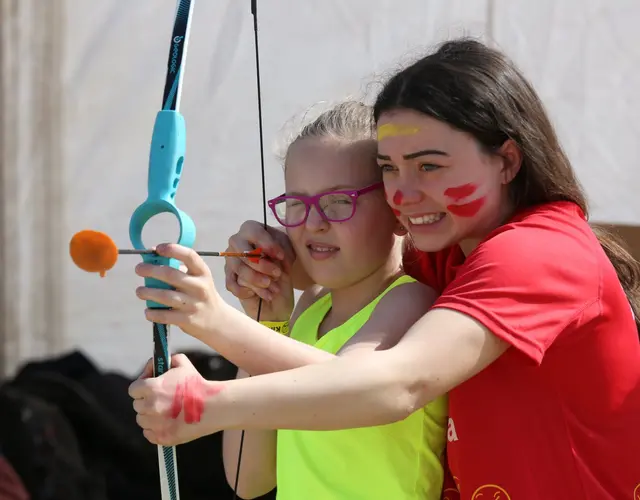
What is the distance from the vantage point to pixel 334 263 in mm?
1215

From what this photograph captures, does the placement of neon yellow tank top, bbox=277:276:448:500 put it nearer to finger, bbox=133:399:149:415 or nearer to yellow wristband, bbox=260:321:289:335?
yellow wristband, bbox=260:321:289:335

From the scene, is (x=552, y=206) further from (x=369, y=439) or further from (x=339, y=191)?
(x=369, y=439)

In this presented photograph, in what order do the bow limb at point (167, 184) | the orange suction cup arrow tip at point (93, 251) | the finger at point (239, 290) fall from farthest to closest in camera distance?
the finger at point (239, 290)
the bow limb at point (167, 184)
the orange suction cup arrow tip at point (93, 251)

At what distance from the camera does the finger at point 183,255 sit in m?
0.90

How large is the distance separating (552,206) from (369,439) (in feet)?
1.23

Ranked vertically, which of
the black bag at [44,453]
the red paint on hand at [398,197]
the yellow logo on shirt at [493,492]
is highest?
the red paint on hand at [398,197]

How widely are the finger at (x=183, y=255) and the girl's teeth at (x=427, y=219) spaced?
334mm

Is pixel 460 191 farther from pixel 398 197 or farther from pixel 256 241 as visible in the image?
pixel 256 241

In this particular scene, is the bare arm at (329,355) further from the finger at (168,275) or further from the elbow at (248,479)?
the finger at (168,275)

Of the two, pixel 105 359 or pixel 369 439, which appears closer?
pixel 369 439

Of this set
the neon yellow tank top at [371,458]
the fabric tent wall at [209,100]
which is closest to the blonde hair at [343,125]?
the neon yellow tank top at [371,458]

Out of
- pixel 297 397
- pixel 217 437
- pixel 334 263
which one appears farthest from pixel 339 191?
pixel 217 437

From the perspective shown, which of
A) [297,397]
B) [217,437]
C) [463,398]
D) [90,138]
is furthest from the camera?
[90,138]

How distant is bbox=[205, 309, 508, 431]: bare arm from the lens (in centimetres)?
91
